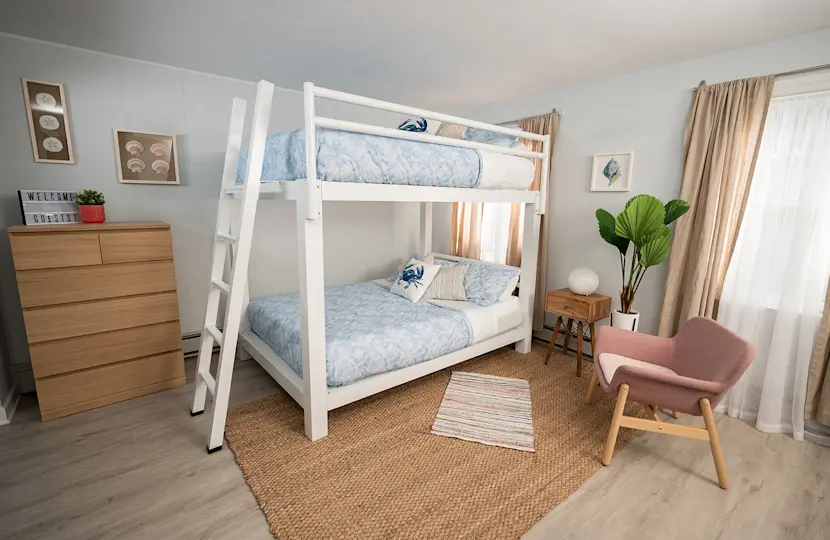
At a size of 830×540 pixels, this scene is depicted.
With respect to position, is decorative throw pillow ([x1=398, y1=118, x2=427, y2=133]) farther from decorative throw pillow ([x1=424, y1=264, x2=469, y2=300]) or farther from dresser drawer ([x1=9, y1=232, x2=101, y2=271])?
dresser drawer ([x1=9, y1=232, x2=101, y2=271])

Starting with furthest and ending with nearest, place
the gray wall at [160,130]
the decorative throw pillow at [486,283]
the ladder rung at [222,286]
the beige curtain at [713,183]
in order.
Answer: the decorative throw pillow at [486,283]
the gray wall at [160,130]
the beige curtain at [713,183]
the ladder rung at [222,286]

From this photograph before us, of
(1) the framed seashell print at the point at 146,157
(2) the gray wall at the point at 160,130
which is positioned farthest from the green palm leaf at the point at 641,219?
(1) the framed seashell print at the point at 146,157

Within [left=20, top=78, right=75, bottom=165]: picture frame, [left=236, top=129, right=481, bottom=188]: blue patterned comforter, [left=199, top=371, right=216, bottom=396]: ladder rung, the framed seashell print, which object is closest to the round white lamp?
[left=236, top=129, right=481, bottom=188]: blue patterned comforter

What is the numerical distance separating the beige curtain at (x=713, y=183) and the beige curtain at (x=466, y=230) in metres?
1.81

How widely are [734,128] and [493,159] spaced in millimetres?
1532

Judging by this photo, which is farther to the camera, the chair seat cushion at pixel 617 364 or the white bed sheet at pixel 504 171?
the white bed sheet at pixel 504 171

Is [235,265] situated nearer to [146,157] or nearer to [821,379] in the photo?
[146,157]

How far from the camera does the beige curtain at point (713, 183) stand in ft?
7.77

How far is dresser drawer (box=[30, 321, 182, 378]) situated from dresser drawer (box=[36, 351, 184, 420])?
46mm

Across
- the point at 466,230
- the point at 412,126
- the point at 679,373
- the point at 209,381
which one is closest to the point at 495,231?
the point at 466,230

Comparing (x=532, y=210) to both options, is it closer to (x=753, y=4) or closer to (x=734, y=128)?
(x=734, y=128)

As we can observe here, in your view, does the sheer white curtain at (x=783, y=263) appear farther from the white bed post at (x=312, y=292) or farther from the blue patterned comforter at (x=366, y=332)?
the white bed post at (x=312, y=292)

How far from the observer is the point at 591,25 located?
83.0 inches

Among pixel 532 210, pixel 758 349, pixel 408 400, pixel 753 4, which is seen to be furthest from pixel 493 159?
pixel 758 349
